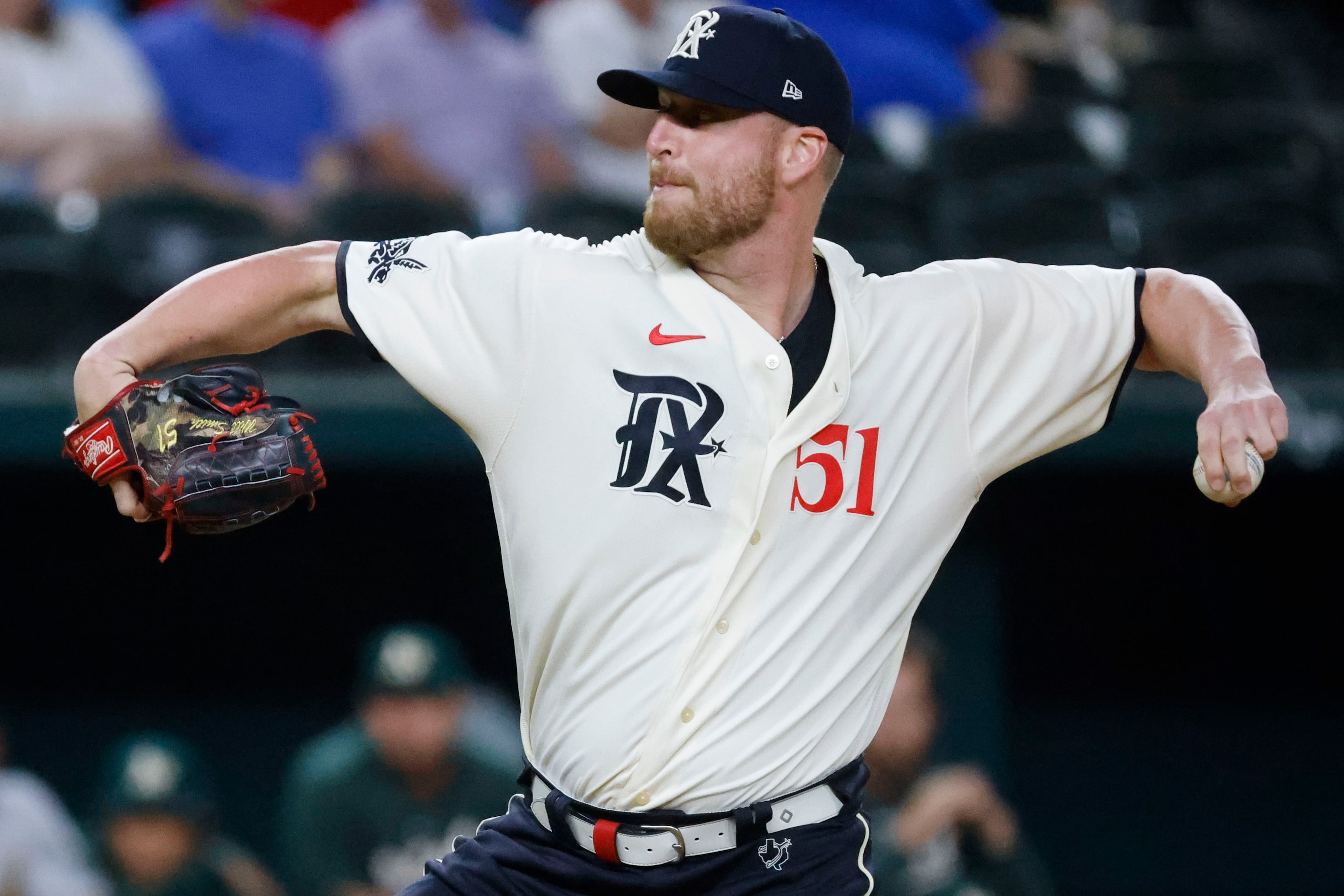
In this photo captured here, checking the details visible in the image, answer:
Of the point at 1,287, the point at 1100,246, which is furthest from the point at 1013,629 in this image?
the point at 1,287

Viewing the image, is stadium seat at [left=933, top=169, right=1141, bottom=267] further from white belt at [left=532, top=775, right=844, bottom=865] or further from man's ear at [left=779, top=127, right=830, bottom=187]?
white belt at [left=532, top=775, right=844, bottom=865]

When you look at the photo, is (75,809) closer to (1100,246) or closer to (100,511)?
(100,511)

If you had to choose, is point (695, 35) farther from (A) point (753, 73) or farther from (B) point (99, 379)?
(B) point (99, 379)

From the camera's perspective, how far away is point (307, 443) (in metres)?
2.50

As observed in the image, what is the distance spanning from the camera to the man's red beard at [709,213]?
2584 millimetres

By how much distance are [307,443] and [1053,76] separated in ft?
17.3

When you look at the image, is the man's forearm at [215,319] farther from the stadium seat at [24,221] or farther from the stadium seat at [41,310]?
the stadium seat at [24,221]

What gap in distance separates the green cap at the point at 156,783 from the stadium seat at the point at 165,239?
141cm

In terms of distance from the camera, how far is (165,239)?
17.1 ft

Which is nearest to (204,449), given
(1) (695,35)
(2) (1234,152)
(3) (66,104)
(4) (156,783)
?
(1) (695,35)

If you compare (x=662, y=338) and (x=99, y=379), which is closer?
(x=99, y=379)

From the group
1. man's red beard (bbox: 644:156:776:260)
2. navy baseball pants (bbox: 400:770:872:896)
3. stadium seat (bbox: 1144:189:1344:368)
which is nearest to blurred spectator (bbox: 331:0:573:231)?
stadium seat (bbox: 1144:189:1344:368)

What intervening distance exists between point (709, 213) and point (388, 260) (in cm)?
52

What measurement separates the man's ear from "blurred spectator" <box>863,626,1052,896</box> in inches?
98.1
